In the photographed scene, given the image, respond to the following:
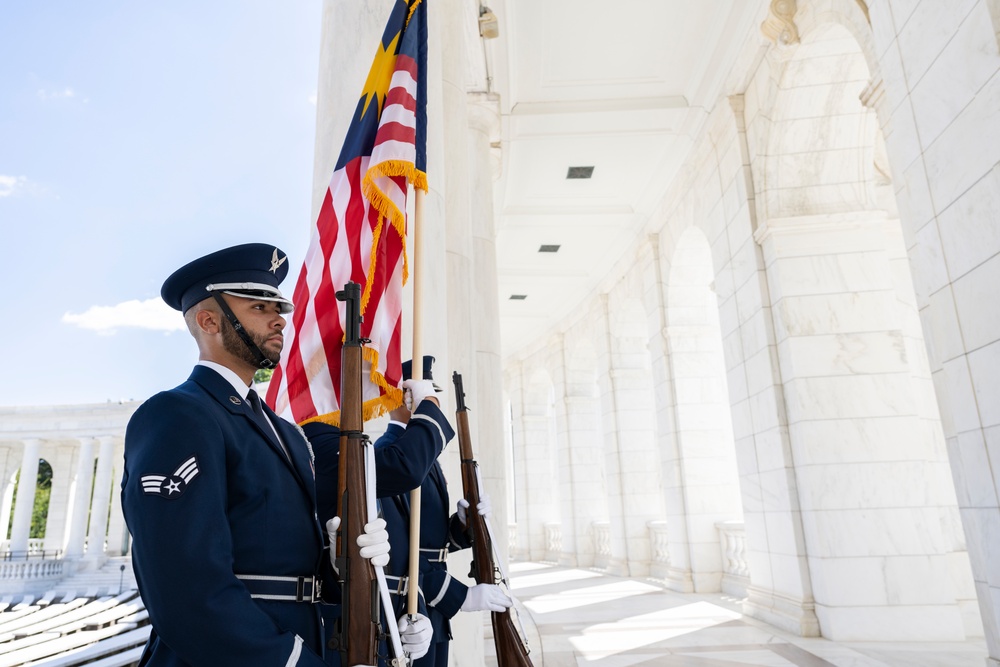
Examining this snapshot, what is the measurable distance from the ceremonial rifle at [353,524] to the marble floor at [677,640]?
3.30m

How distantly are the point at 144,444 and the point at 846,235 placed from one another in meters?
10.3

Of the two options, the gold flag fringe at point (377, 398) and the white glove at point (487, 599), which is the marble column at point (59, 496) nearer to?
the white glove at point (487, 599)

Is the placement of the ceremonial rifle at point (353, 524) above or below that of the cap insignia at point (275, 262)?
below

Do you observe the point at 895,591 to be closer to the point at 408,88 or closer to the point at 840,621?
the point at 840,621

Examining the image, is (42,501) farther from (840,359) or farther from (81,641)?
(840,359)

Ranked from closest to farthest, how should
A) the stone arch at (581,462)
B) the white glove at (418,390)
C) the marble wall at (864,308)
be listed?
the white glove at (418,390) < the marble wall at (864,308) < the stone arch at (581,462)

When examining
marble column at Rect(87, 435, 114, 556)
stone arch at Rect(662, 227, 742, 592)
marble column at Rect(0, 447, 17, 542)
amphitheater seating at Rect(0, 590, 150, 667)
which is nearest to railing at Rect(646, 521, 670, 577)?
stone arch at Rect(662, 227, 742, 592)

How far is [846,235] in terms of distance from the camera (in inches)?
396

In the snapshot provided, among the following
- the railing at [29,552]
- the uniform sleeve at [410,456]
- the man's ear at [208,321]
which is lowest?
the railing at [29,552]

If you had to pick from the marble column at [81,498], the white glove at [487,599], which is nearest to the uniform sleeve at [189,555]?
the white glove at [487,599]

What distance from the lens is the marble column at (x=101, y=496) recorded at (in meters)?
36.4

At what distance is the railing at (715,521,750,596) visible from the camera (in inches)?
525

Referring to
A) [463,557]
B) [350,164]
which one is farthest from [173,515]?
[463,557]

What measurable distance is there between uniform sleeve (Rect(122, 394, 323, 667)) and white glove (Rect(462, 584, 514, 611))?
1.51m
